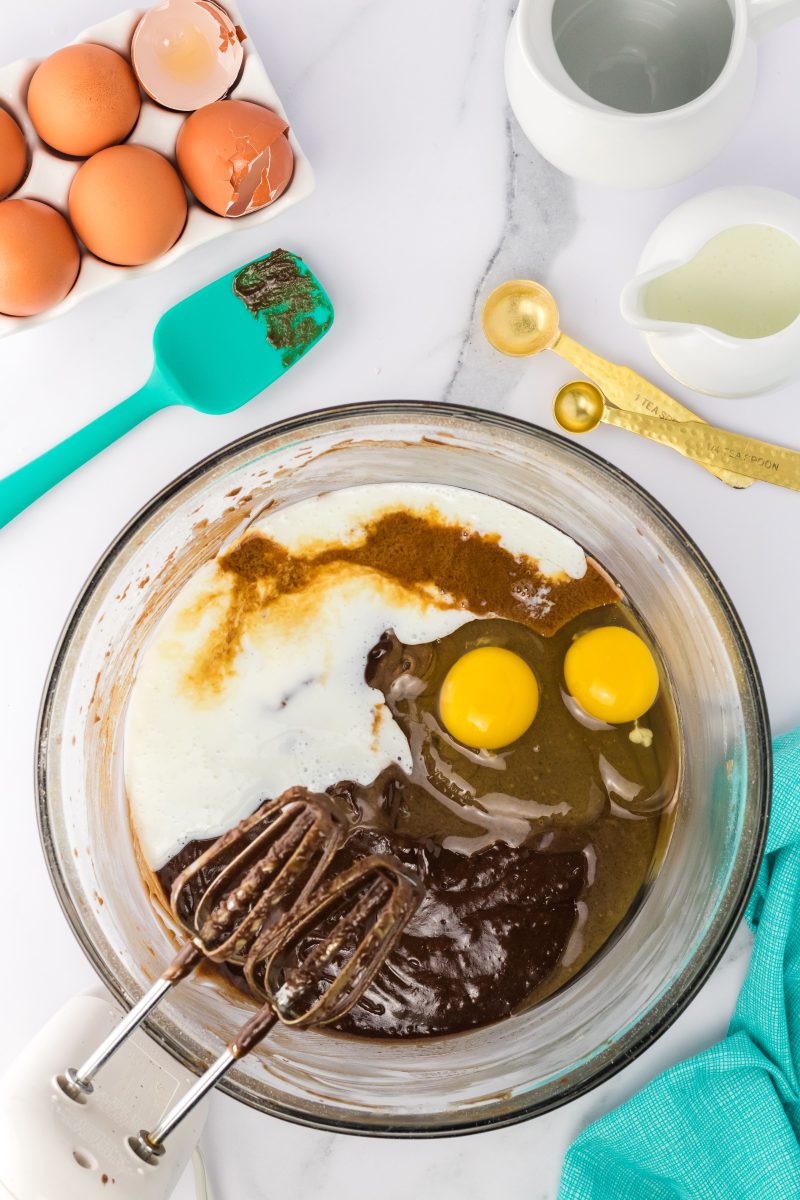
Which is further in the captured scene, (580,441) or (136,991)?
(580,441)

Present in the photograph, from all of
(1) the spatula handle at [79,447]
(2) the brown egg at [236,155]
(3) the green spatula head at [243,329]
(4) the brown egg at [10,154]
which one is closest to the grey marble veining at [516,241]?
(3) the green spatula head at [243,329]

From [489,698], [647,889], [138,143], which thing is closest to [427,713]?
[489,698]

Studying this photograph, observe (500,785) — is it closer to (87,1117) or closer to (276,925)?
(276,925)

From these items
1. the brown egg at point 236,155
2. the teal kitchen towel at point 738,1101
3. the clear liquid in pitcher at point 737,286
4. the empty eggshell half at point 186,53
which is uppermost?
the empty eggshell half at point 186,53

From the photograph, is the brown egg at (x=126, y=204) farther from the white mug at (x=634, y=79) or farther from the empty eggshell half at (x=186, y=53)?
the white mug at (x=634, y=79)

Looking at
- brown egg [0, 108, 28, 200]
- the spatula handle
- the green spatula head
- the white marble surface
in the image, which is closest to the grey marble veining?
the white marble surface

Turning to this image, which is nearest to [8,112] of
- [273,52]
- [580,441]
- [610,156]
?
[273,52]

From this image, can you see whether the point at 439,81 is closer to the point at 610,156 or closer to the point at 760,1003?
the point at 610,156
